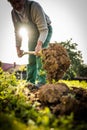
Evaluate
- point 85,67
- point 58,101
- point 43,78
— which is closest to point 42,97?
point 58,101

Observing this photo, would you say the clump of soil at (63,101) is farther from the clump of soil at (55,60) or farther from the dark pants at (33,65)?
the dark pants at (33,65)

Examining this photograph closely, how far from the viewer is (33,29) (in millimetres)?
7352

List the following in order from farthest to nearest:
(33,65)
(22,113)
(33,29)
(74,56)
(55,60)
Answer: (74,56) < (33,65) < (33,29) < (55,60) < (22,113)

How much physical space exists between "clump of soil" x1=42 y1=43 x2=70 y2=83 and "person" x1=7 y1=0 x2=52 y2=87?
240 mm

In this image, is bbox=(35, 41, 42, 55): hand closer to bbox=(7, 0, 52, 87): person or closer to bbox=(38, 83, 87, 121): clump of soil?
bbox=(7, 0, 52, 87): person

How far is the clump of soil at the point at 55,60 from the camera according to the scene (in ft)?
21.7

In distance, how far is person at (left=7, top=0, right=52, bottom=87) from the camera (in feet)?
22.7

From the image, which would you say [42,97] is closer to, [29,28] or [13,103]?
[13,103]

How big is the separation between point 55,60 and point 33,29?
113 cm

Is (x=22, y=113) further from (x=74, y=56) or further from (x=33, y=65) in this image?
(x=74, y=56)

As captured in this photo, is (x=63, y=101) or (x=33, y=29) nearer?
(x=63, y=101)

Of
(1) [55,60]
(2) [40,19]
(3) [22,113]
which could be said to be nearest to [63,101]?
(3) [22,113]

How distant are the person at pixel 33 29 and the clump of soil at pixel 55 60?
0.24 metres

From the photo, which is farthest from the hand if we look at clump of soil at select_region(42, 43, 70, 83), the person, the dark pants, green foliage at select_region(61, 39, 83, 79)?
green foliage at select_region(61, 39, 83, 79)
